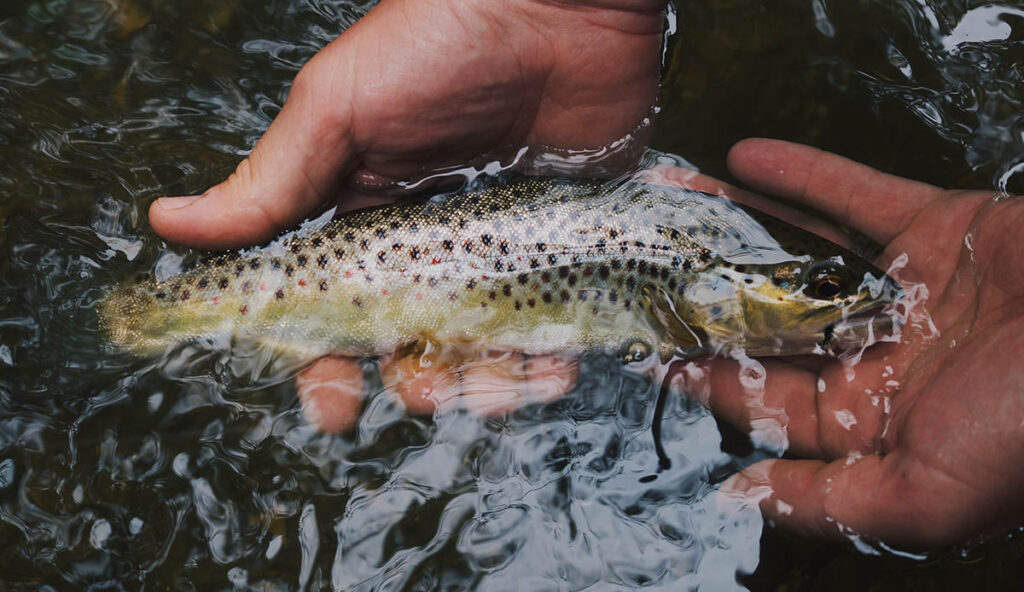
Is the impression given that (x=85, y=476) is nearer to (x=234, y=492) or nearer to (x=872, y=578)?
(x=234, y=492)

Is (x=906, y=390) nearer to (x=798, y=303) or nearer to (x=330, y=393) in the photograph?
(x=798, y=303)

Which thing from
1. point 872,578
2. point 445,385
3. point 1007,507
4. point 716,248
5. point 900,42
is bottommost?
point 872,578

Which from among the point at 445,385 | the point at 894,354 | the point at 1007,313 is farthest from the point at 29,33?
the point at 1007,313

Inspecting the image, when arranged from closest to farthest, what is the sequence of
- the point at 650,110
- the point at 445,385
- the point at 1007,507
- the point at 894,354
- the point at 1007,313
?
the point at 1007,507 < the point at 1007,313 < the point at 894,354 < the point at 445,385 < the point at 650,110

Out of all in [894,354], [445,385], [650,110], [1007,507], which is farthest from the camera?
[650,110]

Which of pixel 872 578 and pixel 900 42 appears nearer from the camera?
pixel 872 578

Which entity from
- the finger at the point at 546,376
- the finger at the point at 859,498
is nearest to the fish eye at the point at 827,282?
the finger at the point at 859,498

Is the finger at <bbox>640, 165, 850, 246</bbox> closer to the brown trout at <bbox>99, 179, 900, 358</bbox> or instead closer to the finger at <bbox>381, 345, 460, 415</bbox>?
the brown trout at <bbox>99, 179, 900, 358</bbox>
